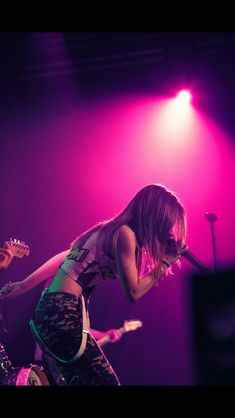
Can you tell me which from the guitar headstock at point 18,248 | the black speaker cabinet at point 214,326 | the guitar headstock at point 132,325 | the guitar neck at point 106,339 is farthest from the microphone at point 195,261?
the guitar headstock at point 18,248

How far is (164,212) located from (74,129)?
4.12 ft

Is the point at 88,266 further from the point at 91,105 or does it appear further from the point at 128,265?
the point at 91,105

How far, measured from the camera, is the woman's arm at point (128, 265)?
2.48m

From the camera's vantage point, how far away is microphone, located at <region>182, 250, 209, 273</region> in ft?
10.1

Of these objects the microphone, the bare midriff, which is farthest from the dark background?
the bare midriff

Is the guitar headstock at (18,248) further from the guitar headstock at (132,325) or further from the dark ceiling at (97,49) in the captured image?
the dark ceiling at (97,49)

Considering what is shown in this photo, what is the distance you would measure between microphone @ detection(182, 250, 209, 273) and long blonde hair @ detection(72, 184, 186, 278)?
36 cm

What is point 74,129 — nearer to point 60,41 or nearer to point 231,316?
point 60,41

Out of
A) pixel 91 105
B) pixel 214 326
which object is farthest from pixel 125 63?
pixel 214 326

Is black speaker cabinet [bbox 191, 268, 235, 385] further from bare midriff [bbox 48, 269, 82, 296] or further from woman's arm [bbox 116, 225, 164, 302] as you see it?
bare midriff [bbox 48, 269, 82, 296]

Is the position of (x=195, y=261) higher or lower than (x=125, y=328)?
higher

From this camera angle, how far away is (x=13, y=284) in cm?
322

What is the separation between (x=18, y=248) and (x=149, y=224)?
1.07 metres

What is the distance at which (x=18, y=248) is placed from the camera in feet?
10.9
